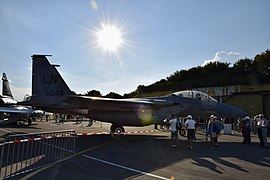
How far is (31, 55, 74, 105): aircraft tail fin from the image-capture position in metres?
14.9

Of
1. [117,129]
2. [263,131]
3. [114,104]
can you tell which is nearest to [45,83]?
[114,104]

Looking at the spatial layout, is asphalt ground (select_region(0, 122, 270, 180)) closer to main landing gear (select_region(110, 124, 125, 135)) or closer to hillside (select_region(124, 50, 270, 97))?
main landing gear (select_region(110, 124, 125, 135))

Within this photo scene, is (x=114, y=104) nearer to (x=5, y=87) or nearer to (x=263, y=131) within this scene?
(x=263, y=131)

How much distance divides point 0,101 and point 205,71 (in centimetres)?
5011

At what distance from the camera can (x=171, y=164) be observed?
752 centimetres

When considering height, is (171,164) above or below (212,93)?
below

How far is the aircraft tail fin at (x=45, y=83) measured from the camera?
49.0 feet

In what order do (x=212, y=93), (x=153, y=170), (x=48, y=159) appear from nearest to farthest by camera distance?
(x=153, y=170), (x=48, y=159), (x=212, y=93)

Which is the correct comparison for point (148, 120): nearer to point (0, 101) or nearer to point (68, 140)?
point (68, 140)

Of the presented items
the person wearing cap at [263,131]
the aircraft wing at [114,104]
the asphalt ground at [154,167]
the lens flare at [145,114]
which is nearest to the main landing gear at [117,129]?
the aircraft wing at [114,104]

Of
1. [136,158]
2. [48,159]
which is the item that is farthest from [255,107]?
[48,159]

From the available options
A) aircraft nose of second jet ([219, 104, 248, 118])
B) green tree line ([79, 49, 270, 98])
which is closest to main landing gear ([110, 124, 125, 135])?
aircraft nose of second jet ([219, 104, 248, 118])

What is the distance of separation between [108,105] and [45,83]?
14.7 feet

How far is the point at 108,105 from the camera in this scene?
14789 millimetres
